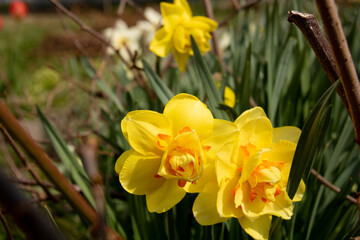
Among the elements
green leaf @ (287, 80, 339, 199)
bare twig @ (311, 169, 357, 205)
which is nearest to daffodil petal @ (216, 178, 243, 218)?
green leaf @ (287, 80, 339, 199)

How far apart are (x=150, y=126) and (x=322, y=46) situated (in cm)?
31

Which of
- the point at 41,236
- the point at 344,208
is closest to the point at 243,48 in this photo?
the point at 344,208

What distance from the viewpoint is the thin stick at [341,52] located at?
448 mm

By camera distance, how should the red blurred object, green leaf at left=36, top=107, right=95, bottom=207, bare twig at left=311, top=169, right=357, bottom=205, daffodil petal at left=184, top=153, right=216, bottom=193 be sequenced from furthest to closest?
the red blurred object → green leaf at left=36, top=107, right=95, bottom=207 → bare twig at left=311, top=169, right=357, bottom=205 → daffodil petal at left=184, top=153, right=216, bottom=193

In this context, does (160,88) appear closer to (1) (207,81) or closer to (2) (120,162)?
(1) (207,81)

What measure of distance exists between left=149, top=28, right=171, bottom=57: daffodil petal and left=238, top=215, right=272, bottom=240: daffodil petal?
1.85 feet

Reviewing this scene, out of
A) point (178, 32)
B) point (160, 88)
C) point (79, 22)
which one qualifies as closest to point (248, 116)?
point (160, 88)

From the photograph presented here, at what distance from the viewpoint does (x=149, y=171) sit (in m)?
0.58

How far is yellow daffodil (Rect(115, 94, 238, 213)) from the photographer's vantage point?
55 cm

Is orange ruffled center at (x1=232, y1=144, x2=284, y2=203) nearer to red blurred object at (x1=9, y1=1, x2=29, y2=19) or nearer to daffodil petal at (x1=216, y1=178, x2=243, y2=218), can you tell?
daffodil petal at (x1=216, y1=178, x2=243, y2=218)

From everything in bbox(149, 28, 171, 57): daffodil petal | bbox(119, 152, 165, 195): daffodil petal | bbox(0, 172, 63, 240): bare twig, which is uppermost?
bbox(149, 28, 171, 57): daffodil petal

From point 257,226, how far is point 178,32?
2.00 ft

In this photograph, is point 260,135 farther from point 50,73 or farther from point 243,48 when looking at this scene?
point 50,73

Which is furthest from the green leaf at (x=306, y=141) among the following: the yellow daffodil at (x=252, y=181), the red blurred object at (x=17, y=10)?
the red blurred object at (x=17, y=10)
